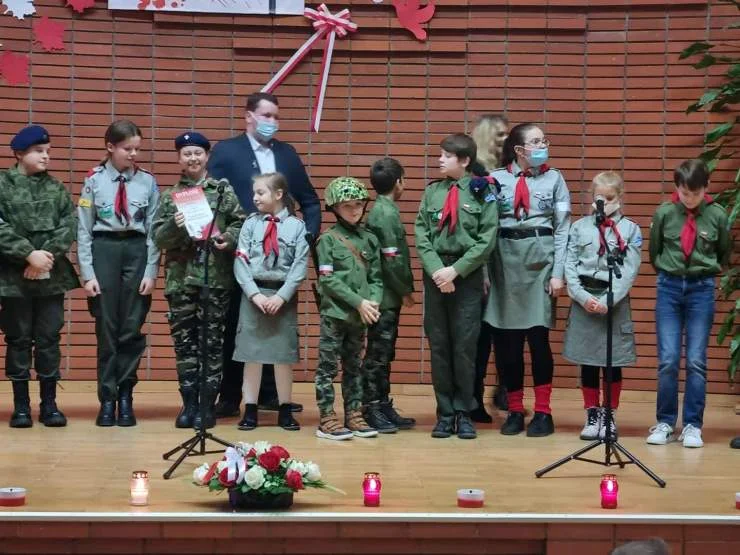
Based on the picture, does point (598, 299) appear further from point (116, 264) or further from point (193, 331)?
point (116, 264)

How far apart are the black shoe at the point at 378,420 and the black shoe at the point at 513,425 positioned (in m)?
0.56

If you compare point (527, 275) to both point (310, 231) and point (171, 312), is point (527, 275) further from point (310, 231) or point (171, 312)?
point (171, 312)

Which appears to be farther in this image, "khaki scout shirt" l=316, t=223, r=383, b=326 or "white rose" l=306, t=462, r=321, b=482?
"khaki scout shirt" l=316, t=223, r=383, b=326

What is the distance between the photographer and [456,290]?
5.99 m

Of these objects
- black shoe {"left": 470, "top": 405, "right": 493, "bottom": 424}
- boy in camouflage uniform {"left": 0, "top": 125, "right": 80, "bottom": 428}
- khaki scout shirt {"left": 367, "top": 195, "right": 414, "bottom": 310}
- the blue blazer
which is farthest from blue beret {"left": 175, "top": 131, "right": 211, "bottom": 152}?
black shoe {"left": 470, "top": 405, "right": 493, "bottom": 424}

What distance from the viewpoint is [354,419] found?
235 inches

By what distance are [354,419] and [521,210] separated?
1.37m

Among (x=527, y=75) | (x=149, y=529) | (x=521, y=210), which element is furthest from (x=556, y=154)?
(x=149, y=529)

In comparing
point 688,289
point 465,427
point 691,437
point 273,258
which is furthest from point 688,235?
point 273,258

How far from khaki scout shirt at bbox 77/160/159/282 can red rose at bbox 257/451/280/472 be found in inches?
81.4

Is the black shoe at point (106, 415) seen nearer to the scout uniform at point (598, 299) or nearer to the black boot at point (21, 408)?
the black boot at point (21, 408)

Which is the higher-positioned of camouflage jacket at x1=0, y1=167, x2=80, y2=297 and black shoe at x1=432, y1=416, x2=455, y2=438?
camouflage jacket at x1=0, y1=167, x2=80, y2=297

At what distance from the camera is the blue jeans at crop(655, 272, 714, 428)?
5.85 meters

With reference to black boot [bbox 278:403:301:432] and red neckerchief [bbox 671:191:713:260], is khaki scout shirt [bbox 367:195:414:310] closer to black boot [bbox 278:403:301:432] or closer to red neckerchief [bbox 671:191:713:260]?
black boot [bbox 278:403:301:432]
